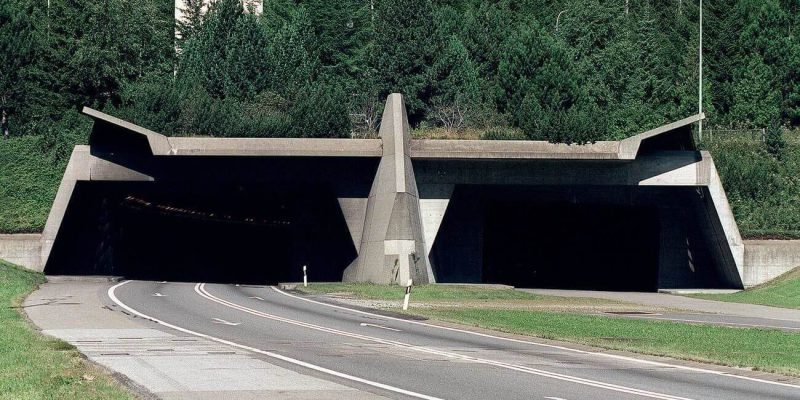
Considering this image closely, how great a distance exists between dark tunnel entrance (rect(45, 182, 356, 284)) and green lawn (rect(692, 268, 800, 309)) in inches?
754

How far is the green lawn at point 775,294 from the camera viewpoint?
5025 centimetres

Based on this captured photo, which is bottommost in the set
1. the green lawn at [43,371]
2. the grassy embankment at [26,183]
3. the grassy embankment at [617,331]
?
the grassy embankment at [617,331]

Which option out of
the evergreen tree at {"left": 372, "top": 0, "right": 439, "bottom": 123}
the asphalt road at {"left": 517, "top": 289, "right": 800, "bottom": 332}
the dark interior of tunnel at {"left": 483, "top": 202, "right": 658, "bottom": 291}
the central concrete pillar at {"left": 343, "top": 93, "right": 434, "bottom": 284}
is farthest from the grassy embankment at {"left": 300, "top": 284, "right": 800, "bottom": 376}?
the evergreen tree at {"left": 372, "top": 0, "right": 439, "bottom": 123}

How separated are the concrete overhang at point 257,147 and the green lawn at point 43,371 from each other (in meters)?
24.9

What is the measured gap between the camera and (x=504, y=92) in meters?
90.8

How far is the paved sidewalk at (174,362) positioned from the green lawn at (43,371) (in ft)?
1.79

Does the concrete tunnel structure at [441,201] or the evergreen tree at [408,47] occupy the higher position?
the evergreen tree at [408,47]

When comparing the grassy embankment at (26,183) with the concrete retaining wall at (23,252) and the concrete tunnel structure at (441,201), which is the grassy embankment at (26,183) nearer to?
the concrete tunnel structure at (441,201)

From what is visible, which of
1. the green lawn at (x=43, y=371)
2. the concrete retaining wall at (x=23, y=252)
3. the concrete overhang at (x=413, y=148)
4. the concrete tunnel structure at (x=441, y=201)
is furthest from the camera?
the concrete retaining wall at (x=23, y=252)

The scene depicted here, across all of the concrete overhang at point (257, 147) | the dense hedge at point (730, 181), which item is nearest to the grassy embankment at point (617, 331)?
the concrete overhang at point (257, 147)

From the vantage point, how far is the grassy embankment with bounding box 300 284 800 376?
26.1 meters

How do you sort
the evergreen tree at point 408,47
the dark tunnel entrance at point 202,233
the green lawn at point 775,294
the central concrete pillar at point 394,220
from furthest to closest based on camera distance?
1. the evergreen tree at point 408,47
2. the dark tunnel entrance at point 202,233
3. the central concrete pillar at point 394,220
4. the green lawn at point 775,294

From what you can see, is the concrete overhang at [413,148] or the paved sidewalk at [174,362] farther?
the concrete overhang at [413,148]

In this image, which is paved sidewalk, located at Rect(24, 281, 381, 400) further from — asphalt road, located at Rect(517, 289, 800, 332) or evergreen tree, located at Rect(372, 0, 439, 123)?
evergreen tree, located at Rect(372, 0, 439, 123)
